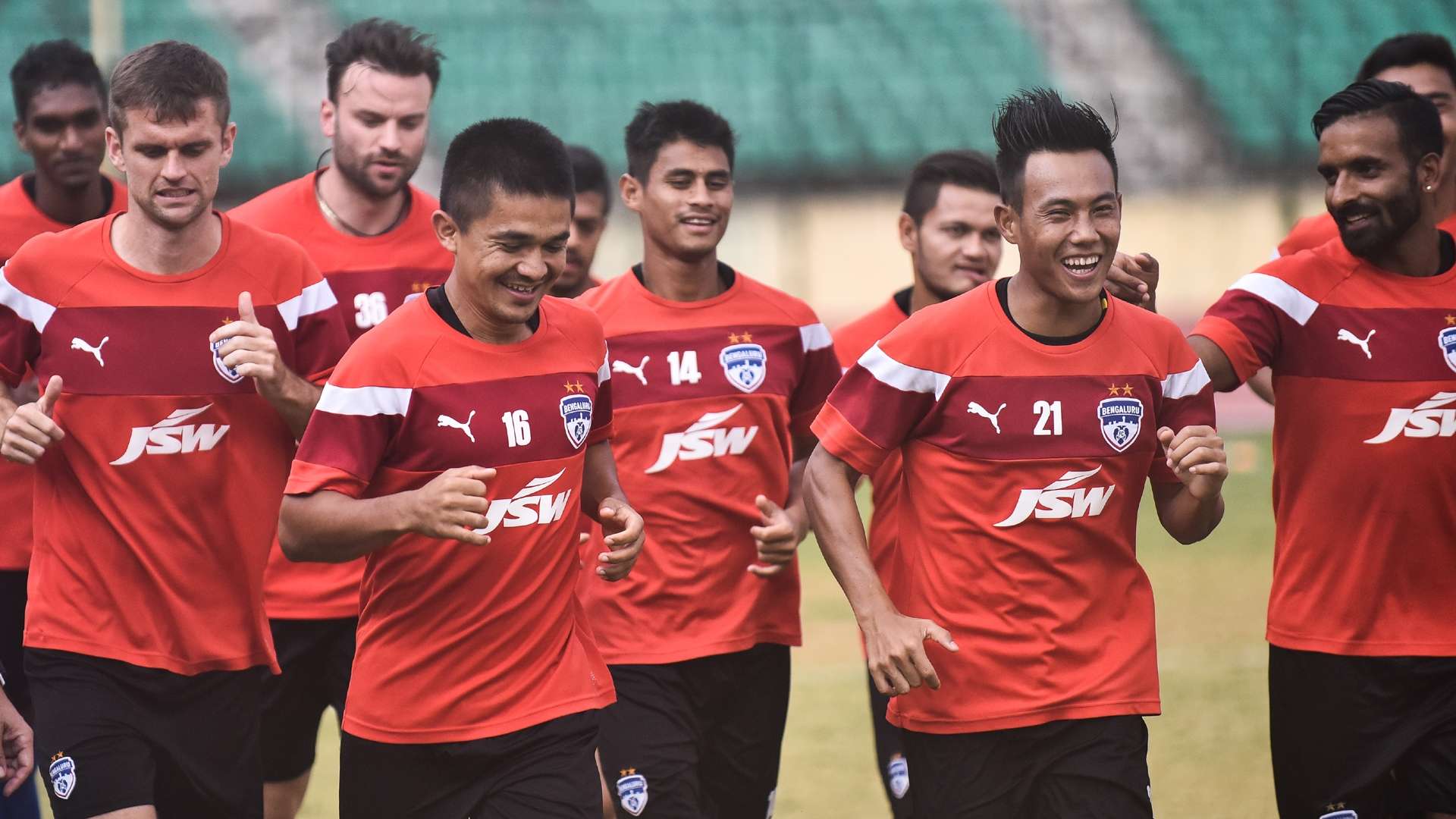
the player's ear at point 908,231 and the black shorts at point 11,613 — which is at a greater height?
the player's ear at point 908,231

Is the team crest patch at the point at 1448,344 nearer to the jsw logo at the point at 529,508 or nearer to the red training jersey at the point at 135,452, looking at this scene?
the jsw logo at the point at 529,508

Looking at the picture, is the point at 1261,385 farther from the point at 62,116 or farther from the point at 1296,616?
the point at 62,116

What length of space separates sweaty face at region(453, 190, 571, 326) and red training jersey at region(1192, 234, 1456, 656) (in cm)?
184

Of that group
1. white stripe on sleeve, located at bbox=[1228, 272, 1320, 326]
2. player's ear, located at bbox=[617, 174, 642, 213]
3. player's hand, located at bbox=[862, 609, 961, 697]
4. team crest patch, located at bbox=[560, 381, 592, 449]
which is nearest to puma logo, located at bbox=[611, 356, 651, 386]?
player's ear, located at bbox=[617, 174, 642, 213]

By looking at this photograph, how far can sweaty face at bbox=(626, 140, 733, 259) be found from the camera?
548 centimetres

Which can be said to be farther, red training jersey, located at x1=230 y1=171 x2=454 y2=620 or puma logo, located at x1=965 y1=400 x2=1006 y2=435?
red training jersey, located at x1=230 y1=171 x2=454 y2=620

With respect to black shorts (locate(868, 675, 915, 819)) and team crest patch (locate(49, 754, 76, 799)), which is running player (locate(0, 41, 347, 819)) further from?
black shorts (locate(868, 675, 915, 819))

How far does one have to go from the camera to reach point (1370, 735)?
479 cm

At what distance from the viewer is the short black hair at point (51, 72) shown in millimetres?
5797

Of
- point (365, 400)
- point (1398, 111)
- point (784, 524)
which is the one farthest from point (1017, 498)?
point (1398, 111)

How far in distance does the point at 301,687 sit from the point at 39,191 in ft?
6.08

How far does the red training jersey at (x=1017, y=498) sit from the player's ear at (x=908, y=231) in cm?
202

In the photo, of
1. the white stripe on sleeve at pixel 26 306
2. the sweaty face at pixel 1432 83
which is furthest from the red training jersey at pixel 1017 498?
the sweaty face at pixel 1432 83

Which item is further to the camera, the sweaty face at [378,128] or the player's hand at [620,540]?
the sweaty face at [378,128]
